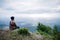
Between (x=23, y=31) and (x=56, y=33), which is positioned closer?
(x=56, y=33)

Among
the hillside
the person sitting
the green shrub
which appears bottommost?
the hillside

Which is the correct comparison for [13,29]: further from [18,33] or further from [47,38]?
[47,38]

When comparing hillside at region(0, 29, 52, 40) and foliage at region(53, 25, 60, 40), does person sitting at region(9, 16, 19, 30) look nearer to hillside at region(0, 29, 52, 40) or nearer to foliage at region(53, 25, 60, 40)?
hillside at region(0, 29, 52, 40)

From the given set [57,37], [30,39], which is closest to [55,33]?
[57,37]

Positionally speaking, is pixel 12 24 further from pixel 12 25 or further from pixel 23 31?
pixel 23 31

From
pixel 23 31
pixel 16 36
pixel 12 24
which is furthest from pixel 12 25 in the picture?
pixel 16 36

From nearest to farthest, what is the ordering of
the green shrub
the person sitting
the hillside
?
the hillside → the green shrub → the person sitting

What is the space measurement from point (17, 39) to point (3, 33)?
3.31 ft

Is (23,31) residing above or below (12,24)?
below

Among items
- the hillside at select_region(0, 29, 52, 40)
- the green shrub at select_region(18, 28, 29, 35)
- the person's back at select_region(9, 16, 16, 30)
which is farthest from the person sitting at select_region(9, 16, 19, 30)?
the green shrub at select_region(18, 28, 29, 35)

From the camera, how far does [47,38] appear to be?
1689 cm

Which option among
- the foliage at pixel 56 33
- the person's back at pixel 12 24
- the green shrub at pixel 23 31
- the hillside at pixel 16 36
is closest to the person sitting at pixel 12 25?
the person's back at pixel 12 24

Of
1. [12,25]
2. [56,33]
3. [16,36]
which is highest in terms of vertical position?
[12,25]

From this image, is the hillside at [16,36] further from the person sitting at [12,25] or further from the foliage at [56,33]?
the foliage at [56,33]
